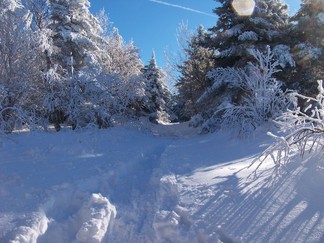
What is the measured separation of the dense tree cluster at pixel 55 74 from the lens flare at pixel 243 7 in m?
5.89

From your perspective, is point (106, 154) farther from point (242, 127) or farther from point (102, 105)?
point (102, 105)

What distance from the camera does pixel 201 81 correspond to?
883 inches

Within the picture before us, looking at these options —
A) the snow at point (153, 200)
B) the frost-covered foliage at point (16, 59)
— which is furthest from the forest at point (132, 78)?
the snow at point (153, 200)

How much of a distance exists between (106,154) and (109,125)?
6.73m

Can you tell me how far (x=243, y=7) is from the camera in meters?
15.1

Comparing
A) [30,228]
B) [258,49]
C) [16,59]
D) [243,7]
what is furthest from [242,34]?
[30,228]

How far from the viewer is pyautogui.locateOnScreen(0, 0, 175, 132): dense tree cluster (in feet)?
37.3

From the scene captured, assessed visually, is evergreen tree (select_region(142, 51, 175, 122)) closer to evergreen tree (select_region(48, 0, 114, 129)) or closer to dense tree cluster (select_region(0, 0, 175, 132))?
dense tree cluster (select_region(0, 0, 175, 132))

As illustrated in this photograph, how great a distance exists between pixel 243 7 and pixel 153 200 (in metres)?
13.0

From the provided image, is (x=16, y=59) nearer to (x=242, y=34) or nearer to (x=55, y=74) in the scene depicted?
(x=55, y=74)

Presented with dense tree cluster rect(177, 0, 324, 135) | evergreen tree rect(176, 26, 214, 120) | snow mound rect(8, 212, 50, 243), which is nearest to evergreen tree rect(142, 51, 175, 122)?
evergreen tree rect(176, 26, 214, 120)

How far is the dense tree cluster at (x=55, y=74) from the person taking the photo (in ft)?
37.3

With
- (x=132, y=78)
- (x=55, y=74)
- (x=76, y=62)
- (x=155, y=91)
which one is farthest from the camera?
(x=155, y=91)

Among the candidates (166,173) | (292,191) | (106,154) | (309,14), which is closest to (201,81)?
(309,14)
